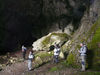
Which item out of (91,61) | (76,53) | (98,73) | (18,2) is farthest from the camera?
(18,2)

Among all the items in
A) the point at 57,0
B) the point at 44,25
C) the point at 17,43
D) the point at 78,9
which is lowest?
the point at 17,43

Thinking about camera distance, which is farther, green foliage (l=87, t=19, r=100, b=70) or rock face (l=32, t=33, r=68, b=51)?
rock face (l=32, t=33, r=68, b=51)

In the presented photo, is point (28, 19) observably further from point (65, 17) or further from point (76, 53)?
point (76, 53)

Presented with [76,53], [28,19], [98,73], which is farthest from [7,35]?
[98,73]

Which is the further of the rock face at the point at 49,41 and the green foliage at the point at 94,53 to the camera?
the rock face at the point at 49,41

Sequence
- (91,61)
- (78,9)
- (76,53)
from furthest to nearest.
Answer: (78,9) < (76,53) < (91,61)

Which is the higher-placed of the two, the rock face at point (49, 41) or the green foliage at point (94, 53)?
the rock face at point (49, 41)

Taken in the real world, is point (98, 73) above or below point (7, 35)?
below

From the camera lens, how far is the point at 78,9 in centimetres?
4325

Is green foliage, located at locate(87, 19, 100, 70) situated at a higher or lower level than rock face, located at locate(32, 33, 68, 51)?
lower

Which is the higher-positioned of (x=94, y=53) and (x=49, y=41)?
(x=49, y=41)

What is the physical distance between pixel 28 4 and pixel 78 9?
1389 cm

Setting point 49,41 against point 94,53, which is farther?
point 49,41

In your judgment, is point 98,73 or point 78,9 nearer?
point 98,73
